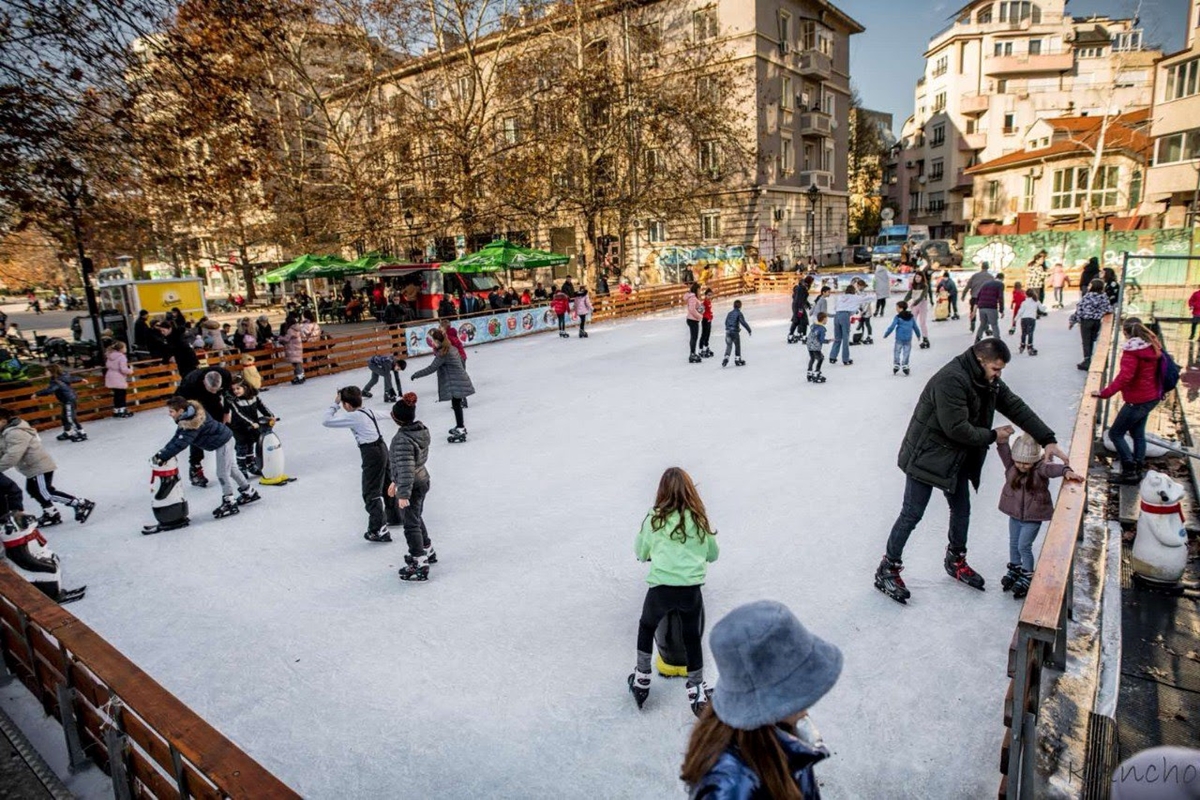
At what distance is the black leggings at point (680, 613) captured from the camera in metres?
3.55

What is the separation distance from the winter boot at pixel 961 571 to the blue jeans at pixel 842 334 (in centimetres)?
861

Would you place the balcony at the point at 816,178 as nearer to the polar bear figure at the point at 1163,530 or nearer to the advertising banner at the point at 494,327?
the advertising banner at the point at 494,327

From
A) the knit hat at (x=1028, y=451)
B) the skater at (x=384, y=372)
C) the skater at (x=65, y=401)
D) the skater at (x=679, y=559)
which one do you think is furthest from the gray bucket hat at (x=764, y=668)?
the skater at (x=65, y=401)

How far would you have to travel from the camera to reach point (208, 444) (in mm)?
6977

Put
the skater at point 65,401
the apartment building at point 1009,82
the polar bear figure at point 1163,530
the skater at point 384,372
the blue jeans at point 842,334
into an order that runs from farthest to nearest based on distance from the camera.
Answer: the apartment building at point 1009,82, the blue jeans at point 842,334, the skater at point 384,372, the skater at point 65,401, the polar bear figure at point 1163,530

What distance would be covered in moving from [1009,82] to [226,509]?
212 feet

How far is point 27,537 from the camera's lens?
4980 millimetres

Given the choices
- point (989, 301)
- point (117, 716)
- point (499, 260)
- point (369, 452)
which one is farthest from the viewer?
point (499, 260)

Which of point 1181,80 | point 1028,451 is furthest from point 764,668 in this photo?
point 1181,80

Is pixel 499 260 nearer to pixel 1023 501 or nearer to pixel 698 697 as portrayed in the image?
pixel 1023 501

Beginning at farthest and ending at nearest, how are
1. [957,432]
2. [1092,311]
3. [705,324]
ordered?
[705,324], [1092,311], [957,432]

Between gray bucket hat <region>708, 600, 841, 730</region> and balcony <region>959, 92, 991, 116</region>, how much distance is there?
6370 centimetres

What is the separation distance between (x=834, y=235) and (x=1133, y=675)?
42683 mm

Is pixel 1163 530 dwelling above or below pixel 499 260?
below
